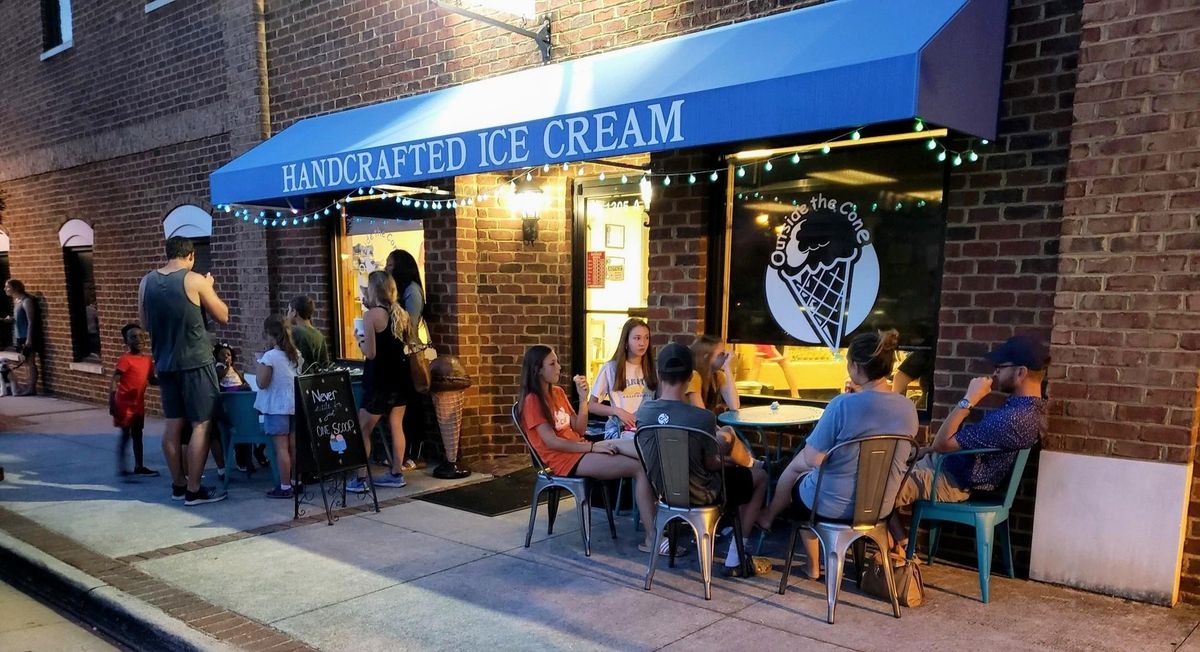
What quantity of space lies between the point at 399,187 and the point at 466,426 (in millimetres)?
2302

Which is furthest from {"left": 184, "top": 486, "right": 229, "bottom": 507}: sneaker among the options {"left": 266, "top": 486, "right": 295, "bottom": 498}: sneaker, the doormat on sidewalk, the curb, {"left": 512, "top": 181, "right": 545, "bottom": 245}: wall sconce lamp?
{"left": 512, "top": 181, "right": 545, "bottom": 245}: wall sconce lamp

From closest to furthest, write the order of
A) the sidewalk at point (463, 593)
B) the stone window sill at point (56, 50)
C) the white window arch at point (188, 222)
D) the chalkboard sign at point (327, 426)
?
1. the sidewalk at point (463, 593)
2. the chalkboard sign at point (327, 426)
3. the white window arch at point (188, 222)
4. the stone window sill at point (56, 50)

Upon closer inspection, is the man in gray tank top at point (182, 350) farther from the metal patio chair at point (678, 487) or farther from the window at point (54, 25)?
the window at point (54, 25)

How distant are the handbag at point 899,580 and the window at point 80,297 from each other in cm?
1105

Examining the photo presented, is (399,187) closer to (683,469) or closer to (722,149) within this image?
(722,149)

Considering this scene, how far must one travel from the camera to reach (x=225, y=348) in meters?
6.72

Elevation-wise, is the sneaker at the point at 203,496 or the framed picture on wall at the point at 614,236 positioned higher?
the framed picture on wall at the point at 614,236

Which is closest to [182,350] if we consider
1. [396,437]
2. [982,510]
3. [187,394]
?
[187,394]

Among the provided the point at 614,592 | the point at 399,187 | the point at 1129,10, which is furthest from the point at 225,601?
the point at 1129,10

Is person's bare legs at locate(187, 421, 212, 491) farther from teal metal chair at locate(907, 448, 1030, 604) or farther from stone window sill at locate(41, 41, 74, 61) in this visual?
stone window sill at locate(41, 41, 74, 61)

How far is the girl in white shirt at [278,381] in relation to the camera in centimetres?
565

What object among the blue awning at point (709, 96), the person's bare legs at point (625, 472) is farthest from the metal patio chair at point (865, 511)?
the blue awning at point (709, 96)

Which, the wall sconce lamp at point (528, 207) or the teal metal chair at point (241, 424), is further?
the wall sconce lamp at point (528, 207)

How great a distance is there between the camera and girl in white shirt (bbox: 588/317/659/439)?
506 cm
